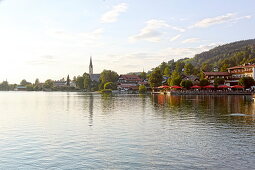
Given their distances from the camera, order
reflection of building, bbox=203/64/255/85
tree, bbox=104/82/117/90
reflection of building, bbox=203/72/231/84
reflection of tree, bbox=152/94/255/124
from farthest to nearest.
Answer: tree, bbox=104/82/117/90
reflection of building, bbox=203/72/231/84
reflection of building, bbox=203/64/255/85
reflection of tree, bbox=152/94/255/124

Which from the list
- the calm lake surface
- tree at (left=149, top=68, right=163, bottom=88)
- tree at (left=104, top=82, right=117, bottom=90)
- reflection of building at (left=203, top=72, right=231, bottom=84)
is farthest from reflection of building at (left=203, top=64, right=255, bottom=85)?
the calm lake surface

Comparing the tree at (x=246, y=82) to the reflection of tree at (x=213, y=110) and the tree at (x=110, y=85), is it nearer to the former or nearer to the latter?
the reflection of tree at (x=213, y=110)

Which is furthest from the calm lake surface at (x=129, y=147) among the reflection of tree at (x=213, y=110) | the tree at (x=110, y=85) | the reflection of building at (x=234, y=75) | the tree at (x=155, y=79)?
the tree at (x=110, y=85)

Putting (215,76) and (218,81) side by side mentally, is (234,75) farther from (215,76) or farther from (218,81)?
(218,81)

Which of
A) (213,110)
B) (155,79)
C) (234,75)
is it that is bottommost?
(213,110)

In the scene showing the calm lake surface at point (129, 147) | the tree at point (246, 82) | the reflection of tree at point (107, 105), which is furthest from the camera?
the tree at point (246, 82)

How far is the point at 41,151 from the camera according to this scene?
19188 mm

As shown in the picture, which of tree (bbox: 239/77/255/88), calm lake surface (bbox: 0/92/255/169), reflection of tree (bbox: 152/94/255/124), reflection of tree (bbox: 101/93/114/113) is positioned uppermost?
tree (bbox: 239/77/255/88)

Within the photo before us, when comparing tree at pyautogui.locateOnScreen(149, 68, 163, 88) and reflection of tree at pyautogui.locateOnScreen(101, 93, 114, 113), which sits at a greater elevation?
tree at pyautogui.locateOnScreen(149, 68, 163, 88)

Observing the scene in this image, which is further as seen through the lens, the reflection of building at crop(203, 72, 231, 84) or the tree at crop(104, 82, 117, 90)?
the tree at crop(104, 82, 117, 90)

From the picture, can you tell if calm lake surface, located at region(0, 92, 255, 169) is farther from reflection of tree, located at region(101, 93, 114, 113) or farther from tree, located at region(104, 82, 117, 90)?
tree, located at region(104, 82, 117, 90)

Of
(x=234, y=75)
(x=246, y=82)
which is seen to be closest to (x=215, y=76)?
(x=234, y=75)

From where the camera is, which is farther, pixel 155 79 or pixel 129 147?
pixel 155 79

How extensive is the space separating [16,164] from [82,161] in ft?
12.1
